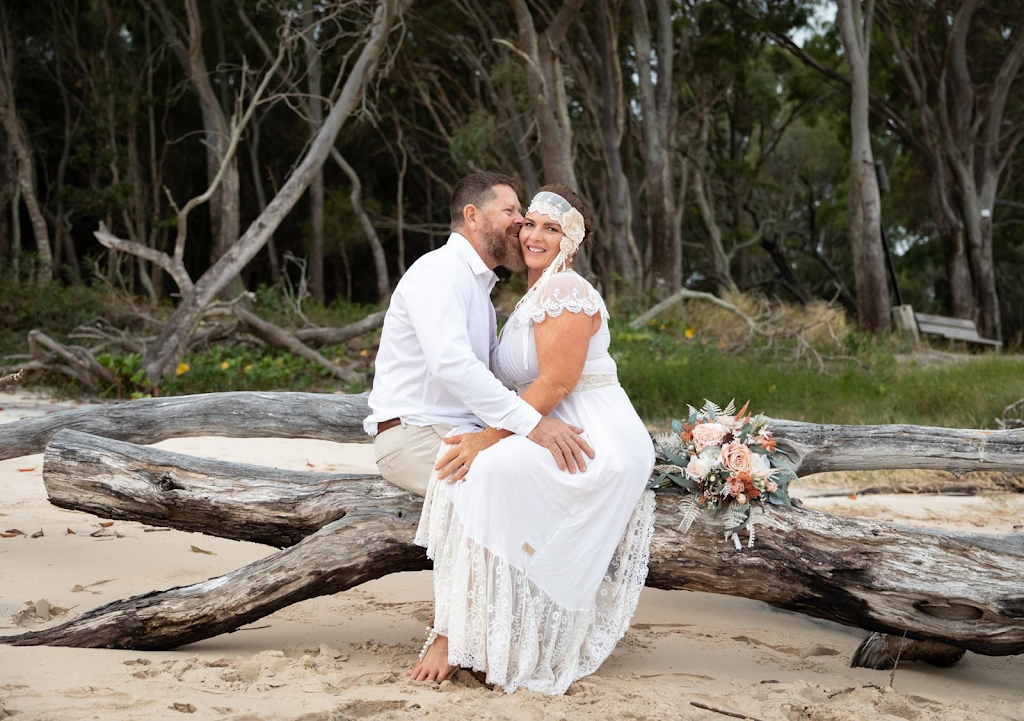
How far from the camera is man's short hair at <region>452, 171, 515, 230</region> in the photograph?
14.0ft

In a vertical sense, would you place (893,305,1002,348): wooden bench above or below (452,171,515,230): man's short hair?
below

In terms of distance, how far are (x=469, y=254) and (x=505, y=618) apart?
1.49 metres

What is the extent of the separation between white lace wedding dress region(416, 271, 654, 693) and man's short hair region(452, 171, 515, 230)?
1.80ft

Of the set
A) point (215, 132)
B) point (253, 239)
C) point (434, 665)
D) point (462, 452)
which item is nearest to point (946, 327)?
point (253, 239)

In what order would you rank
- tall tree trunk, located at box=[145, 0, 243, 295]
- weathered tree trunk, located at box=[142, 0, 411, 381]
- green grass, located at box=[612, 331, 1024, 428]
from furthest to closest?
tall tree trunk, located at box=[145, 0, 243, 295] → weathered tree trunk, located at box=[142, 0, 411, 381] → green grass, located at box=[612, 331, 1024, 428]

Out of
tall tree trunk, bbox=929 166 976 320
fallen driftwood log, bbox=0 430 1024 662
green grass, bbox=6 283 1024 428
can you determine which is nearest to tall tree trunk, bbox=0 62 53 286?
green grass, bbox=6 283 1024 428

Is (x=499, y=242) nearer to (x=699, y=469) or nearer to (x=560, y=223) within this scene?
(x=560, y=223)

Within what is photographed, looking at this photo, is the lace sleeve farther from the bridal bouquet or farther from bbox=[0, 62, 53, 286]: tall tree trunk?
bbox=[0, 62, 53, 286]: tall tree trunk

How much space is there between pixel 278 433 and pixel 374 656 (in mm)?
1943

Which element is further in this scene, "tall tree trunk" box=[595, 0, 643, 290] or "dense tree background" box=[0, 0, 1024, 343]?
"dense tree background" box=[0, 0, 1024, 343]

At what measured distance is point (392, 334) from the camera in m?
4.21

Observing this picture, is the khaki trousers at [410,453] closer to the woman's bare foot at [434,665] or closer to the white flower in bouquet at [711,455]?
the woman's bare foot at [434,665]

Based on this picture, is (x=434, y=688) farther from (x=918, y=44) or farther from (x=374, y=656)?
(x=918, y=44)

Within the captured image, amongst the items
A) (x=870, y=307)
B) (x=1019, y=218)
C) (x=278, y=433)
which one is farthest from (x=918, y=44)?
(x=278, y=433)
